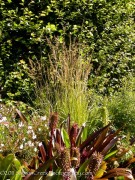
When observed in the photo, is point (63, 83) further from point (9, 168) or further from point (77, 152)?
point (9, 168)

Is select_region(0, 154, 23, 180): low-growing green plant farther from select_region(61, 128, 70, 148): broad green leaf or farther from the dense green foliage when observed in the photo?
the dense green foliage

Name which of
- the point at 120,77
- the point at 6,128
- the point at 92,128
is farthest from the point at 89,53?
the point at 6,128

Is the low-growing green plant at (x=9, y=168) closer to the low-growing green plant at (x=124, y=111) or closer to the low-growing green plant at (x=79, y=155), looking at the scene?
the low-growing green plant at (x=79, y=155)

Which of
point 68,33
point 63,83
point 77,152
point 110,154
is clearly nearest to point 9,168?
point 77,152

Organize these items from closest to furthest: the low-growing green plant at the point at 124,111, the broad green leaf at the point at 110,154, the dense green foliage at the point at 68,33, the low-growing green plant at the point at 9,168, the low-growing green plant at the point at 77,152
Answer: the low-growing green plant at the point at 9,168 < the low-growing green plant at the point at 77,152 < the broad green leaf at the point at 110,154 < the low-growing green plant at the point at 124,111 < the dense green foliage at the point at 68,33

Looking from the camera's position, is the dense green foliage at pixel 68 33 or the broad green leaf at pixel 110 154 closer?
the broad green leaf at pixel 110 154

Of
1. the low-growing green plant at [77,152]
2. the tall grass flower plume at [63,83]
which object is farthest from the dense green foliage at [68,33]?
the low-growing green plant at [77,152]

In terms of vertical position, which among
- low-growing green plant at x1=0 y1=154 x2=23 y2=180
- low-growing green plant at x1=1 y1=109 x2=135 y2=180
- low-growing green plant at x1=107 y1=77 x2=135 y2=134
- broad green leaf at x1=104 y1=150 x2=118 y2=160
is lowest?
low-growing green plant at x1=107 y1=77 x2=135 y2=134

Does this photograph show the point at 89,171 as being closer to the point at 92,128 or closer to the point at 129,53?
the point at 92,128

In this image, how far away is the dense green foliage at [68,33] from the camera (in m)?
5.75

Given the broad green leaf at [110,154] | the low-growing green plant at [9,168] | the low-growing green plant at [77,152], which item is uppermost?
the low-growing green plant at [9,168]

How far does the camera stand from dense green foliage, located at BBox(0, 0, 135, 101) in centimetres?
575

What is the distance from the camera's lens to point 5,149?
11.4ft

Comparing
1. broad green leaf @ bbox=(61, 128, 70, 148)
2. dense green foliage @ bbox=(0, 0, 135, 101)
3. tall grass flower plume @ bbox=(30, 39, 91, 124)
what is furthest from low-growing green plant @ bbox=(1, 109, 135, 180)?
dense green foliage @ bbox=(0, 0, 135, 101)
